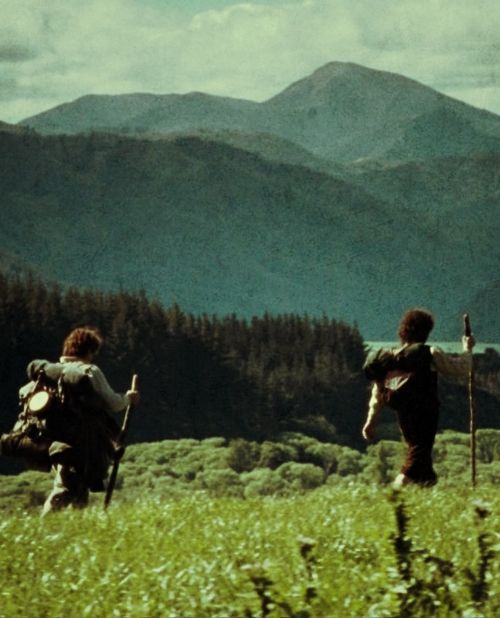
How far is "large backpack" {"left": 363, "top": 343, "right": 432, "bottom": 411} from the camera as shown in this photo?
14.3 metres

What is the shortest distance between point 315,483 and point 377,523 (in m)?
184

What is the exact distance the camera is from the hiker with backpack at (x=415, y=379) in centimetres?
1420

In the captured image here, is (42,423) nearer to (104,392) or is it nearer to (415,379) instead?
(104,392)

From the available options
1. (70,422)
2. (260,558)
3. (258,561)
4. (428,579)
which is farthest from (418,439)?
(428,579)

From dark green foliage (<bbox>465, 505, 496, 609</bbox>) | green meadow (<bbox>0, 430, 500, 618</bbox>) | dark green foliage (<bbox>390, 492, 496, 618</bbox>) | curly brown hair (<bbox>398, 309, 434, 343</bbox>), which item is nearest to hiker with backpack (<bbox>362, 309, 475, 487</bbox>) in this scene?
curly brown hair (<bbox>398, 309, 434, 343</bbox>)

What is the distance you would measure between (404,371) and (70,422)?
11.4 feet

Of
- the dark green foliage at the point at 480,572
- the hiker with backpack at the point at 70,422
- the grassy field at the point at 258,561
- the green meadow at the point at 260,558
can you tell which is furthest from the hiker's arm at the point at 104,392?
the dark green foliage at the point at 480,572

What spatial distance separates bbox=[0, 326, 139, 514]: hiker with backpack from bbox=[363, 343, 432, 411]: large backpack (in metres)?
2.53

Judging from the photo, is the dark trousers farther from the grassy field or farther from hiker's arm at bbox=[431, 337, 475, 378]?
the grassy field

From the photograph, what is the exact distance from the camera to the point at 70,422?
1381 cm

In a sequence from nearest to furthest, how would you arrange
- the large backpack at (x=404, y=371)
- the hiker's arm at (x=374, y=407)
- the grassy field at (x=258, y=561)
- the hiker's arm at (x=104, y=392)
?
the grassy field at (x=258, y=561) < the hiker's arm at (x=104, y=392) < the large backpack at (x=404, y=371) < the hiker's arm at (x=374, y=407)

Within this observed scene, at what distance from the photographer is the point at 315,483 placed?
193 m

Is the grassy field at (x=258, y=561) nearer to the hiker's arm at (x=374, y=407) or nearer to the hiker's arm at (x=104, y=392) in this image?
the hiker's arm at (x=104, y=392)

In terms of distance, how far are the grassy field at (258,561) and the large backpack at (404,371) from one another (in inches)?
70.1
